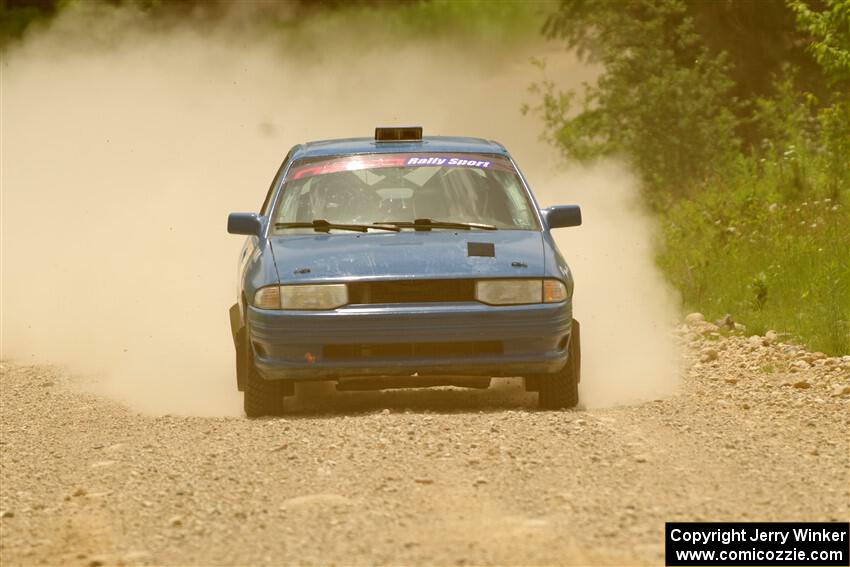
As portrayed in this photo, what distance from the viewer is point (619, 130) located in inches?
936

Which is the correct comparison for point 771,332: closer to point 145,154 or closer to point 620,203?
point 620,203

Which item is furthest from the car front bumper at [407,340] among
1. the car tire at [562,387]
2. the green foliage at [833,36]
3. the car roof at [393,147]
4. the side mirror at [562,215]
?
the green foliage at [833,36]

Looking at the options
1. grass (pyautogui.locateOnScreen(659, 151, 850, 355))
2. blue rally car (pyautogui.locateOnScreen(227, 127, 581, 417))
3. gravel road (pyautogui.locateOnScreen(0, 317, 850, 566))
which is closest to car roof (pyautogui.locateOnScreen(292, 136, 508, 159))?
blue rally car (pyautogui.locateOnScreen(227, 127, 581, 417))

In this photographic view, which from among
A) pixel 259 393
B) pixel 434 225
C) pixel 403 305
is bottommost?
pixel 259 393

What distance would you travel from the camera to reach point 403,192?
11023 mm

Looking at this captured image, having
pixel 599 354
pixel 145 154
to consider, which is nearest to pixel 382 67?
pixel 145 154

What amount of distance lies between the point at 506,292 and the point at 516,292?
5 centimetres

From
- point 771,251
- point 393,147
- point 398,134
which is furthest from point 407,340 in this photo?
point 771,251

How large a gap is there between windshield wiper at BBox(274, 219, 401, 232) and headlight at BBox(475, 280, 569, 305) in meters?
1.05

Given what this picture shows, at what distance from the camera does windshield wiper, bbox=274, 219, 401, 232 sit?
10594 mm

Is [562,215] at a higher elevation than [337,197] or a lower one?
lower

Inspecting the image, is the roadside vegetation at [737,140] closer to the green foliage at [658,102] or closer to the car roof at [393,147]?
the green foliage at [658,102]

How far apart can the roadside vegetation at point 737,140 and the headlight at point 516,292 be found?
340cm

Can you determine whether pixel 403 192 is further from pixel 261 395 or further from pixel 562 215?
pixel 261 395
